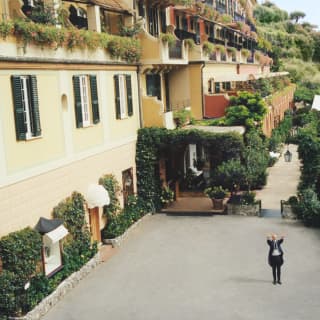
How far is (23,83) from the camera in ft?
56.6

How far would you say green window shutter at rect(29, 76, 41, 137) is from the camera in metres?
17.6

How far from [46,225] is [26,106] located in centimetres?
382

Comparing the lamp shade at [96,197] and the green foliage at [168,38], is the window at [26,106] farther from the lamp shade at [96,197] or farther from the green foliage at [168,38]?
the green foliage at [168,38]

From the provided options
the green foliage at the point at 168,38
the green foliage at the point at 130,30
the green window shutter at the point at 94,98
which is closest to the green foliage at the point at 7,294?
the green window shutter at the point at 94,98

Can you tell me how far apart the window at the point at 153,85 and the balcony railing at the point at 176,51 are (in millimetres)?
1722

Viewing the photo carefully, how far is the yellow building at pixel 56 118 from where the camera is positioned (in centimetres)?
1644

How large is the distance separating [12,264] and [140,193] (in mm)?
12192

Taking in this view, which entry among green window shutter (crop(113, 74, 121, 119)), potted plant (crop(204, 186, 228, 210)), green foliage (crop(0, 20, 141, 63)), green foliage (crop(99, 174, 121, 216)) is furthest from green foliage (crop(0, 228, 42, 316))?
potted plant (crop(204, 186, 228, 210))

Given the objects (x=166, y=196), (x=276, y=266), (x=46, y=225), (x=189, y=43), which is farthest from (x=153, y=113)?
(x=276, y=266)

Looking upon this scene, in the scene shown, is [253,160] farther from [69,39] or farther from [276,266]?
[69,39]

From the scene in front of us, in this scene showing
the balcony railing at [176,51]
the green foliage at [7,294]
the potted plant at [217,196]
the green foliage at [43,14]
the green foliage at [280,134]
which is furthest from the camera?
the green foliage at [280,134]

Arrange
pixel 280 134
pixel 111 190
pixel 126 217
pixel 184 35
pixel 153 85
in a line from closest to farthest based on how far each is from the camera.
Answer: pixel 111 190 < pixel 126 217 < pixel 153 85 < pixel 184 35 < pixel 280 134

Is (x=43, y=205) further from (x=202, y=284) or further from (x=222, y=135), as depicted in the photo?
(x=222, y=135)

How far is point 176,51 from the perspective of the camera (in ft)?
94.8
